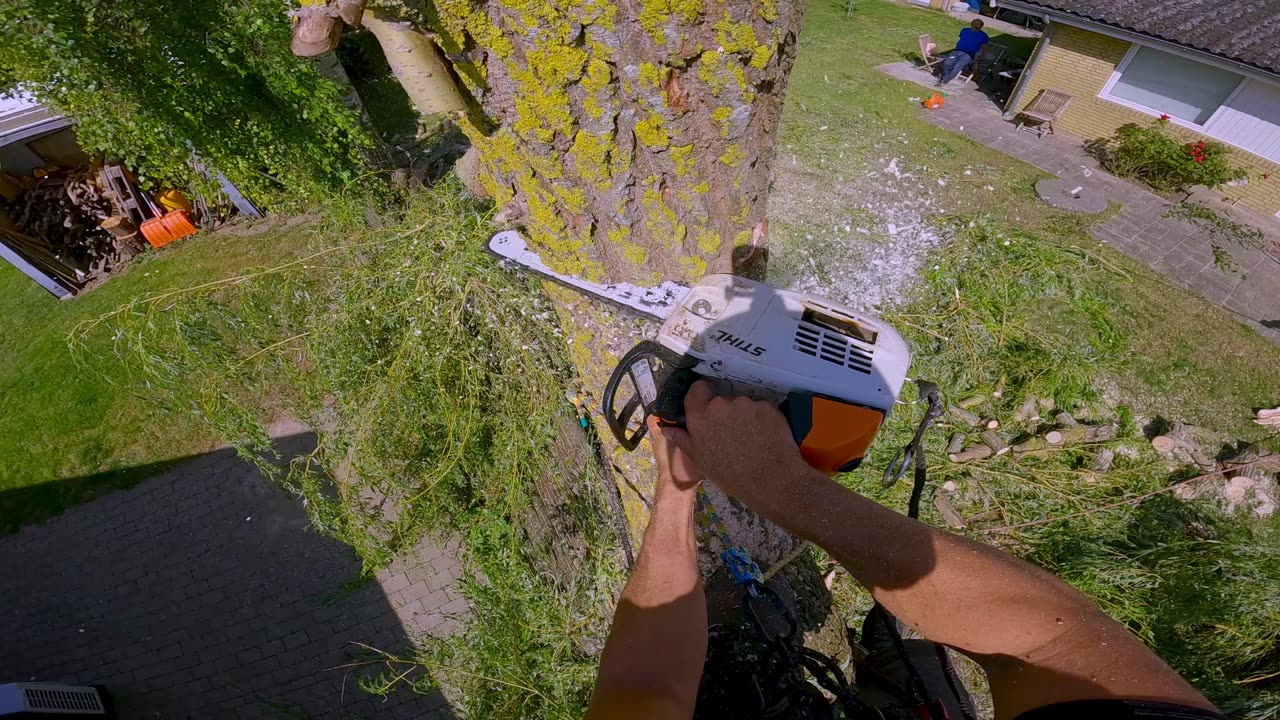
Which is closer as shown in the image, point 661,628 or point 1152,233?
point 661,628

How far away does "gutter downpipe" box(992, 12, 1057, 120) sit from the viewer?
30.4 feet

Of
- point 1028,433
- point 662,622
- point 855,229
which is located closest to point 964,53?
point 855,229

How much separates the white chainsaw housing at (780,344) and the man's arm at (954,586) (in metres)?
0.12

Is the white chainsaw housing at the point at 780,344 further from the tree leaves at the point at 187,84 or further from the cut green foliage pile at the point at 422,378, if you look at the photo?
the tree leaves at the point at 187,84

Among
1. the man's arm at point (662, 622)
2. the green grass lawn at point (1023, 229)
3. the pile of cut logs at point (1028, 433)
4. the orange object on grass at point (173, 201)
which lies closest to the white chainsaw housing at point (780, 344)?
the man's arm at point (662, 622)

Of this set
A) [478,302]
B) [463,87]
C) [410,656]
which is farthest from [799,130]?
[410,656]

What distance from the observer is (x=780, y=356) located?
1.53 m

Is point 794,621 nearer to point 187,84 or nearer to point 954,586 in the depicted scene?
point 954,586

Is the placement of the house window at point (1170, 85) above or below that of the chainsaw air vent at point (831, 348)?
below

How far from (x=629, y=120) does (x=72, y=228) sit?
1055 centimetres

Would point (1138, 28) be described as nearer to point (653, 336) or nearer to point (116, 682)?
point (653, 336)

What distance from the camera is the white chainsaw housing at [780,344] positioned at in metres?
1.54

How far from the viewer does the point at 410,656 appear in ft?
13.5

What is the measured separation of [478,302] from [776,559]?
1.81 metres
